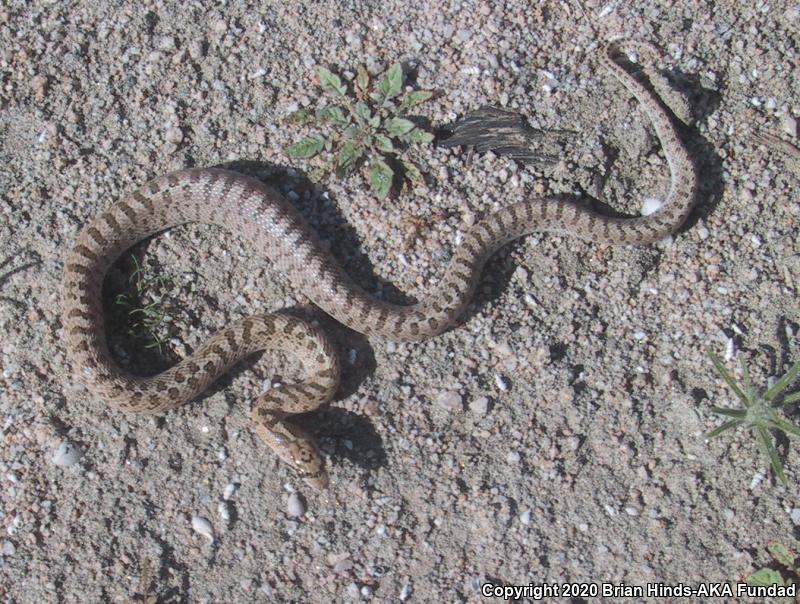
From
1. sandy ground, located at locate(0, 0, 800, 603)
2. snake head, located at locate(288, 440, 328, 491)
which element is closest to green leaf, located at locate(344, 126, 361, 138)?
sandy ground, located at locate(0, 0, 800, 603)

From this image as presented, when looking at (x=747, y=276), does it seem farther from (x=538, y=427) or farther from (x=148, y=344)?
(x=148, y=344)

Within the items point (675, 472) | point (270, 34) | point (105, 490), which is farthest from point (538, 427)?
point (270, 34)

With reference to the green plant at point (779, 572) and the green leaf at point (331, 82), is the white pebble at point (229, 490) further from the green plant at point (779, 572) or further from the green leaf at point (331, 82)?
the green plant at point (779, 572)

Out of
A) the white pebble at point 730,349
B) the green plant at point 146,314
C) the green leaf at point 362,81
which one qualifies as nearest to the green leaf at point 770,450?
the white pebble at point 730,349

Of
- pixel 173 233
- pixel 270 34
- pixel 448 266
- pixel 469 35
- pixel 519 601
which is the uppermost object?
pixel 469 35

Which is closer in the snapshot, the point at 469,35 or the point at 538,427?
the point at 538,427

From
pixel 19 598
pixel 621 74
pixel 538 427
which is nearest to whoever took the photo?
pixel 19 598

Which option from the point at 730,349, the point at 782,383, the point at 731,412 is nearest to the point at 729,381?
the point at 731,412
